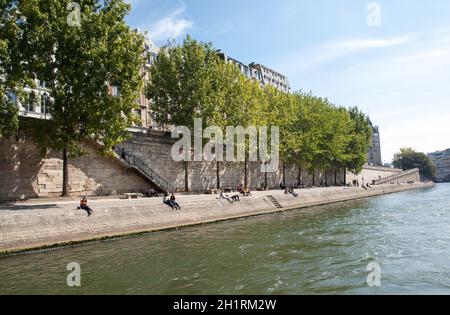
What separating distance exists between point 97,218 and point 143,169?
15116 millimetres

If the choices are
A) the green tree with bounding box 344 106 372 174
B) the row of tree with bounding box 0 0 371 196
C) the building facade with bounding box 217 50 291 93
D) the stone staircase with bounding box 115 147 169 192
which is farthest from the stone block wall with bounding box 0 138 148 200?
the building facade with bounding box 217 50 291 93

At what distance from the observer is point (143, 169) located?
131ft

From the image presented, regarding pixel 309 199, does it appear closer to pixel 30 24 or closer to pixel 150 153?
pixel 150 153

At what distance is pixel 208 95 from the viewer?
1768 inches

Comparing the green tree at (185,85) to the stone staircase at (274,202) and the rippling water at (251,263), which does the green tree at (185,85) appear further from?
the rippling water at (251,263)

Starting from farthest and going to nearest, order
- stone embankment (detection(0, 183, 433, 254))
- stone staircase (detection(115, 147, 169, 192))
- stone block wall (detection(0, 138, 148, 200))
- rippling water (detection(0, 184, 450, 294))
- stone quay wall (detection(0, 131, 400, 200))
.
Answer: stone staircase (detection(115, 147, 169, 192)), stone quay wall (detection(0, 131, 400, 200)), stone block wall (detection(0, 138, 148, 200)), stone embankment (detection(0, 183, 433, 254)), rippling water (detection(0, 184, 450, 294))

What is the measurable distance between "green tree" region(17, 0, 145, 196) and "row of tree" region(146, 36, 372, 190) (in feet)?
45.5

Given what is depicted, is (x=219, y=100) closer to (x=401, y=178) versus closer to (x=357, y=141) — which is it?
(x=357, y=141)

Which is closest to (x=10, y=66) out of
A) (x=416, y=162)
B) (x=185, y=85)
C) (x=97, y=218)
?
(x=97, y=218)

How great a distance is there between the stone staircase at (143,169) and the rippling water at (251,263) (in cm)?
1380

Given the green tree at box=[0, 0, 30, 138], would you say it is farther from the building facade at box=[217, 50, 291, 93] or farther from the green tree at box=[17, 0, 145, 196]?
the building facade at box=[217, 50, 291, 93]

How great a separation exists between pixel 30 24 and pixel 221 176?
101 feet

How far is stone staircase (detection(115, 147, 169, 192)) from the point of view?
37.9 metres
